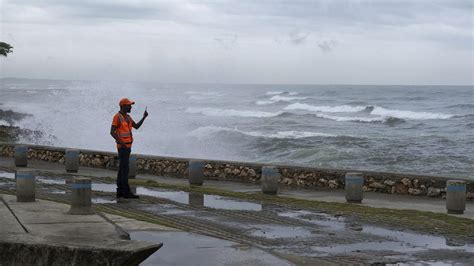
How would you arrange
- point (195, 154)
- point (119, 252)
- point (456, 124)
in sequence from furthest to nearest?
point (456, 124) < point (195, 154) < point (119, 252)

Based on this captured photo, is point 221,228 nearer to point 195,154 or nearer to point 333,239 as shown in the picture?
point 333,239

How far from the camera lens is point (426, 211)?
1334 cm

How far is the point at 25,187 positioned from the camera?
1236 centimetres

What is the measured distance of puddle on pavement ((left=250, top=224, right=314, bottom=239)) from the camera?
34.1 ft

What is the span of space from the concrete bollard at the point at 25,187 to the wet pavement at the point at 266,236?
1049mm

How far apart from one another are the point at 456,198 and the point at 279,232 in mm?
4047

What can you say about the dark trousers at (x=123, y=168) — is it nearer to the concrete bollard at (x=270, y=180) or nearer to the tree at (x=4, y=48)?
the concrete bollard at (x=270, y=180)

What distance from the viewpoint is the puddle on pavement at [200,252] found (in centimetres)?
841

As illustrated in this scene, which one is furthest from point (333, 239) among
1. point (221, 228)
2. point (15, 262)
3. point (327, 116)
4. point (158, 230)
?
point (327, 116)

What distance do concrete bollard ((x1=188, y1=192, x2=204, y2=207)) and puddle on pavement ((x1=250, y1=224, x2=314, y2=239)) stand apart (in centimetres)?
252

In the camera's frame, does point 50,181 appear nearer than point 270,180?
No

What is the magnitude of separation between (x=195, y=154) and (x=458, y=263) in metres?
25.3

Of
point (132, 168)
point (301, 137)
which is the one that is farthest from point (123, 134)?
point (301, 137)

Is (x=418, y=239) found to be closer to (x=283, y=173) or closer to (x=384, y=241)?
(x=384, y=241)
